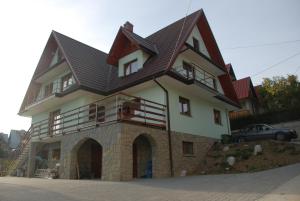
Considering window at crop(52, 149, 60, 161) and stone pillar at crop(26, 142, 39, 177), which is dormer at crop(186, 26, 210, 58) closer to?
window at crop(52, 149, 60, 161)

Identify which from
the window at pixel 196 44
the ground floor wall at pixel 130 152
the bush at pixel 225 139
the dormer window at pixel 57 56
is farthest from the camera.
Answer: the dormer window at pixel 57 56

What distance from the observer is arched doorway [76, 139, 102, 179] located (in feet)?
55.1

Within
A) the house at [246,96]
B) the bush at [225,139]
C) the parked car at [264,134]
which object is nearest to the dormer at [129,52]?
the bush at [225,139]

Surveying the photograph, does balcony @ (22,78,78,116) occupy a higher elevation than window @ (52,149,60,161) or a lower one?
higher

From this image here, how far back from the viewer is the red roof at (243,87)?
32.0 m

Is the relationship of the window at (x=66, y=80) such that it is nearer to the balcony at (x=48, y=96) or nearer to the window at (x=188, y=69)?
the balcony at (x=48, y=96)

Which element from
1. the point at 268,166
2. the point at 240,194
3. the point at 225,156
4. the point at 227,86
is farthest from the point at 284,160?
the point at 227,86

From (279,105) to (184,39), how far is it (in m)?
19.9

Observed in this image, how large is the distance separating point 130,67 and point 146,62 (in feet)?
5.70

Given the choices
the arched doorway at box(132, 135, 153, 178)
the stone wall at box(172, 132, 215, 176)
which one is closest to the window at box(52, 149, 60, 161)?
the arched doorway at box(132, 135, 153, 178)

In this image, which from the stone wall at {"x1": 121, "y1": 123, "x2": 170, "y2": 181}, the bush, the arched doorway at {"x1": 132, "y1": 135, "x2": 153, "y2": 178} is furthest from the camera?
the bush

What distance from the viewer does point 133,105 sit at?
17562mm

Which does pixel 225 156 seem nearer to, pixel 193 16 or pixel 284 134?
pixel 284 134

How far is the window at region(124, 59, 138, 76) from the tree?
18.9 metres
